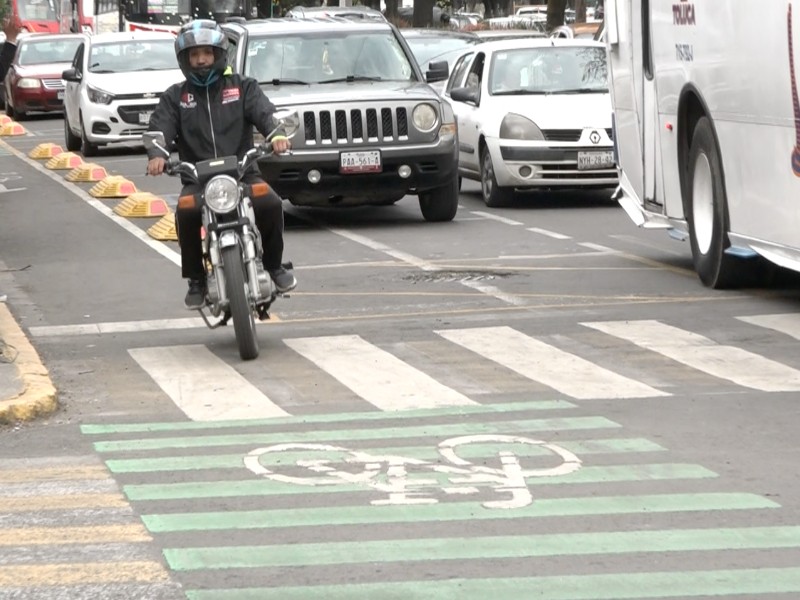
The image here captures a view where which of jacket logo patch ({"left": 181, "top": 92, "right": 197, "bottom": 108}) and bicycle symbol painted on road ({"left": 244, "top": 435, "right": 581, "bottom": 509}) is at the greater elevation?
jacket logo patch ({"left": 181, "top": 92, "right": 197, "bottom": 108})

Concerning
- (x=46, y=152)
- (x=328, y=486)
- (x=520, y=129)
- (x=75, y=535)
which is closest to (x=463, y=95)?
(x=520, y=129)

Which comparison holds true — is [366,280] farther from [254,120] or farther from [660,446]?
[660,446]

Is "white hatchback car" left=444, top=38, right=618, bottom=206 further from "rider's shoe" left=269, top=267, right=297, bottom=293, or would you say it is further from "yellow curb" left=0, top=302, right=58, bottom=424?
"yellow curb" left=0, top=302, right=58, bottom=424

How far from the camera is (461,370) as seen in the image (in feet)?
31.4

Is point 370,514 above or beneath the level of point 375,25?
beneath

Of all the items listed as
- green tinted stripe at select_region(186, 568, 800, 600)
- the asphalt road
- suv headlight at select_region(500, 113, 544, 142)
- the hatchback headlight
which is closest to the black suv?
suv headlight at select_region(500, 113, 544, 142)

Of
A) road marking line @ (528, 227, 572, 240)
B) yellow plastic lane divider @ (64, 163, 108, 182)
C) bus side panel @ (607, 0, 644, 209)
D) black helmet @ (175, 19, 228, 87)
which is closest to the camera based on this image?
black helmet @ (175, 19, 228, 87)

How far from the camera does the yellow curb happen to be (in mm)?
8461

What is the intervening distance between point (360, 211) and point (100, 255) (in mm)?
4331

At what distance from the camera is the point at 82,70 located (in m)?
29.6

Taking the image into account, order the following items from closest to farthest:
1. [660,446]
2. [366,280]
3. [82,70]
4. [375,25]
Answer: [660,446]
[366,280]
[375,25]
[82,70]

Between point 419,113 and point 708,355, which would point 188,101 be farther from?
point 419,113

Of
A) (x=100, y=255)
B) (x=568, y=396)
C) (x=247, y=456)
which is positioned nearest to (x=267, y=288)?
(x=568, y=396)

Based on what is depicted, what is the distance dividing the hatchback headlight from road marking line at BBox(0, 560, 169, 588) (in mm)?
36150
